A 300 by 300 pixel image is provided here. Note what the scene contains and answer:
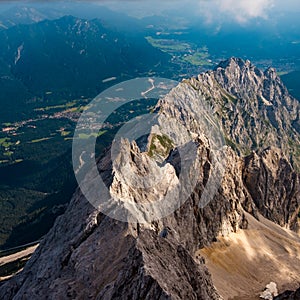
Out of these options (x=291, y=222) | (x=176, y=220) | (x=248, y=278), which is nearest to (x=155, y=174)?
(x=176, y=220)

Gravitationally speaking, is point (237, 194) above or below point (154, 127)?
above

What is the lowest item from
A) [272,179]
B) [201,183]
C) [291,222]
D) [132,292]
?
[291,222]

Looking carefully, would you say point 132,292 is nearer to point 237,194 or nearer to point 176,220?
point 176,220

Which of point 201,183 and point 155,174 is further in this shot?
point 201,183

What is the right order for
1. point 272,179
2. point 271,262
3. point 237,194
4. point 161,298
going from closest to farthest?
point 161,298 < point 271,262 < point 237,194 < point 272,179

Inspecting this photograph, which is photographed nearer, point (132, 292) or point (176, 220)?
point (132, 292)

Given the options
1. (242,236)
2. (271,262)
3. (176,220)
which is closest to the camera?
(176,220)

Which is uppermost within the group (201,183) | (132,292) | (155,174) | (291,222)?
(132,292)

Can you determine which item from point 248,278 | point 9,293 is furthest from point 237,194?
point 9,293

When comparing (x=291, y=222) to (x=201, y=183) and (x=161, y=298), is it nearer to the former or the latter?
(x=201, y=183)
